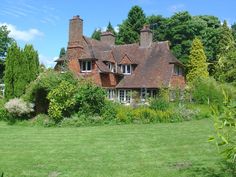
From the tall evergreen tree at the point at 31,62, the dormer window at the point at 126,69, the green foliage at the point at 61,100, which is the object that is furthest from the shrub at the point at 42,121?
the dormer window at the point at 126,69

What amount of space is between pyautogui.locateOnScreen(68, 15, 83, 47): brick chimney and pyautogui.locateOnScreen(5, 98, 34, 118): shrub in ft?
53.0

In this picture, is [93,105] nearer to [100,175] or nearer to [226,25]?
[100,175]

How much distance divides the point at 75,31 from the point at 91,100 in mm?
18166

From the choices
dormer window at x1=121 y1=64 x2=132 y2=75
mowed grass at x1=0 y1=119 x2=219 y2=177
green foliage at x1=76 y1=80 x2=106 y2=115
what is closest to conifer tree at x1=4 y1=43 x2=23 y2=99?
green foliage at x1=76 y1=80 x2=106 y2=115

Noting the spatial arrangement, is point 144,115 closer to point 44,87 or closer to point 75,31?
point 44,87

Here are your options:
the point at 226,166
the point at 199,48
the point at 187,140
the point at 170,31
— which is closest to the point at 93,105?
the point at 187,140

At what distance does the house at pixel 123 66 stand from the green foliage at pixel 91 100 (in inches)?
549

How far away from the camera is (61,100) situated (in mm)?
23578

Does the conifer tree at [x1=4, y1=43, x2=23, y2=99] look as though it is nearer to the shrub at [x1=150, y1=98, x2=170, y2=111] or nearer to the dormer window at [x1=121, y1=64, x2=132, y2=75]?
the shrub at [x1=150, y1=98, x2=170, y2=111]

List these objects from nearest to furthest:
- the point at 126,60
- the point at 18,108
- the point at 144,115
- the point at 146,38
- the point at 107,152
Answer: the point at 107,152 < the point at 144,115 < the point at 18,108 < the point at 126,60 < the point at 146,38

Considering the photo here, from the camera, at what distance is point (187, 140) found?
15.3 m

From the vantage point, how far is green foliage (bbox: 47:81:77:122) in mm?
23234

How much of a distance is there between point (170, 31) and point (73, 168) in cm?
4853

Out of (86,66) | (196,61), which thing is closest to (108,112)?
(86,66)
